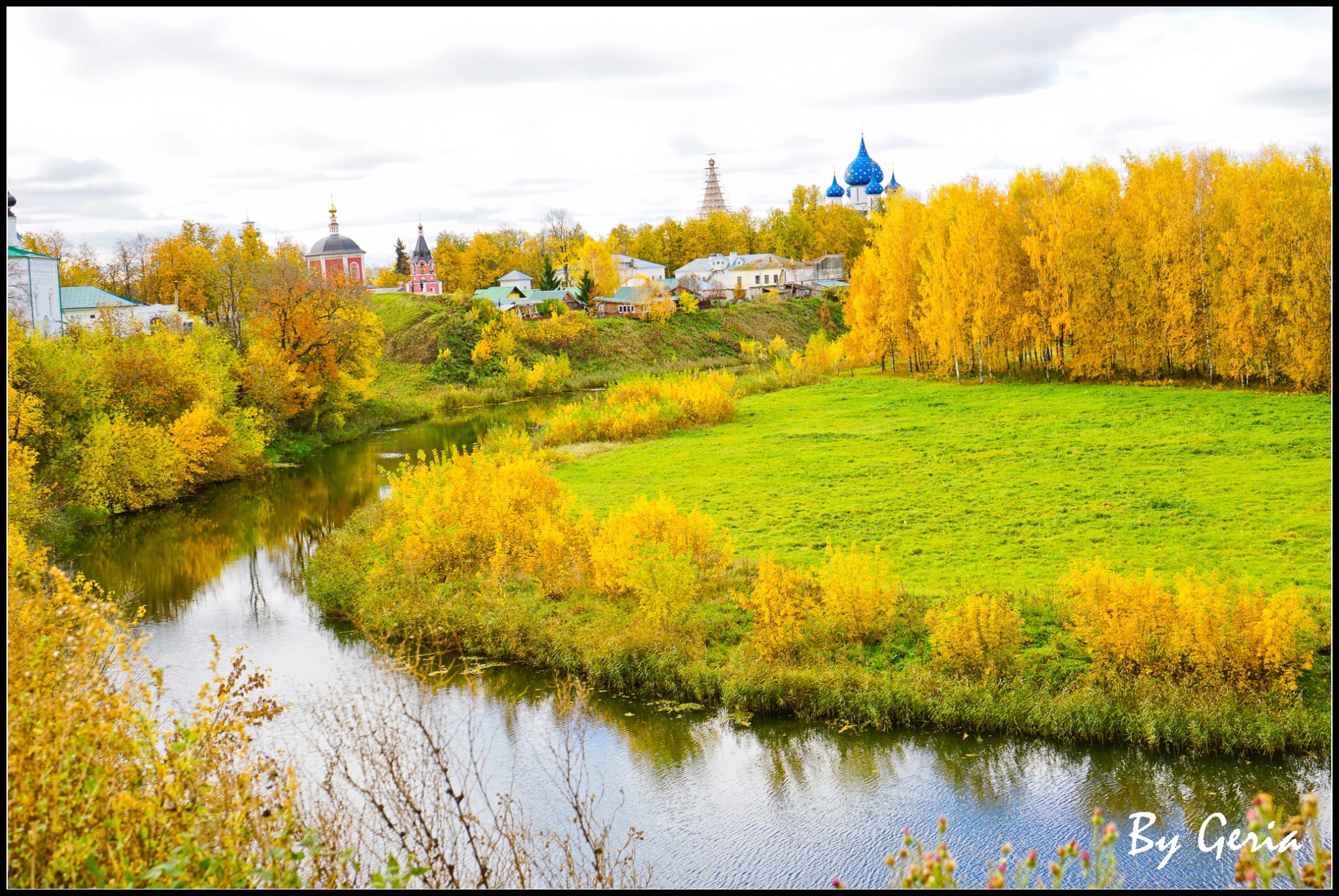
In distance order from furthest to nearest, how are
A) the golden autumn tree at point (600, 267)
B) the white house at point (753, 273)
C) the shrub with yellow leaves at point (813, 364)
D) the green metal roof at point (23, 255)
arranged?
1. the white house at point (753, 273)
2. the golden autumn tree at point (600, 267)
3. the shrub with yellow leaves at point (813, 364)
4. the green metal roof at point (23, 255)

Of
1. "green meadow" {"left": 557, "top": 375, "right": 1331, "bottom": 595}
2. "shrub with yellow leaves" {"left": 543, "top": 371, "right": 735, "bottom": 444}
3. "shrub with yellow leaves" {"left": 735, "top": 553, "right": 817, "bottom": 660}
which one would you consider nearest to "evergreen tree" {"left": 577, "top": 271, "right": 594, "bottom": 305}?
"shrub with yellow leaves" {"left": 543, "top": 371, "right": 735, "bottom": 444}

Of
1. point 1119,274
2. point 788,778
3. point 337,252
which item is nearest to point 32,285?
point 788,778

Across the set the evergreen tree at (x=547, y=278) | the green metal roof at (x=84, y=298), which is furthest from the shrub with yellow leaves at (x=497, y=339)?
the green metal roof at (x=84, y=298)

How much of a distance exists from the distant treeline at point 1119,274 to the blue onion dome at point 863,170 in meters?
59.7

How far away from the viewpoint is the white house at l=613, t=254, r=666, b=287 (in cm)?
7712

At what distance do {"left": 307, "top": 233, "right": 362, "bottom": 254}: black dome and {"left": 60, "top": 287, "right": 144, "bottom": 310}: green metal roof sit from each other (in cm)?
3762

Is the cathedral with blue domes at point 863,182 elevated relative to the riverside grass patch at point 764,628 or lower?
elevated

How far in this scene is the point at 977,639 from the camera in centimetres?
1180

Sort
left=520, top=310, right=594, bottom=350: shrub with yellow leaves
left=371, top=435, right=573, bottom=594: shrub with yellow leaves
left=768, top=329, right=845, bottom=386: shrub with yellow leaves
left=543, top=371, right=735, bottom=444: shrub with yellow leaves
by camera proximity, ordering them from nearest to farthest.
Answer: left=371, top=435, right=573, bottom=594: shrub with yellow leaves
left=543, top=371, right=735, bottom=444: shrub with yellow leaves
left=768, top=329, right=845, bottom=386: shrub with yellow leaves
left=520, top=310, right=594, bottom=350: shrub with yellow leaves

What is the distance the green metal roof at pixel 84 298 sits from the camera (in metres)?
40.2

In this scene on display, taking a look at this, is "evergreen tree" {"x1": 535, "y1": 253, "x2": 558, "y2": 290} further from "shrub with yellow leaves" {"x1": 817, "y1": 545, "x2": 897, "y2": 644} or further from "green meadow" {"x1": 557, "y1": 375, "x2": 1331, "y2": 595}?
"shrub with yellow leaves" {"x1": 817, "y1": 545, "x2": 897, "y2": 644}

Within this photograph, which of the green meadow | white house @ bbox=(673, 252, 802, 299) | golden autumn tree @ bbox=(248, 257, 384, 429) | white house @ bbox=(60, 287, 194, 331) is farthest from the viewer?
white house @ bbox=(673, 252, 802, 299)

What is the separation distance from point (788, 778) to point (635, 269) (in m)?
74.2

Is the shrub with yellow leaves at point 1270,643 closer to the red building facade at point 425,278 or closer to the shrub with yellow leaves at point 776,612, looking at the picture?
the shrub with yellow leaves at point 776,612
